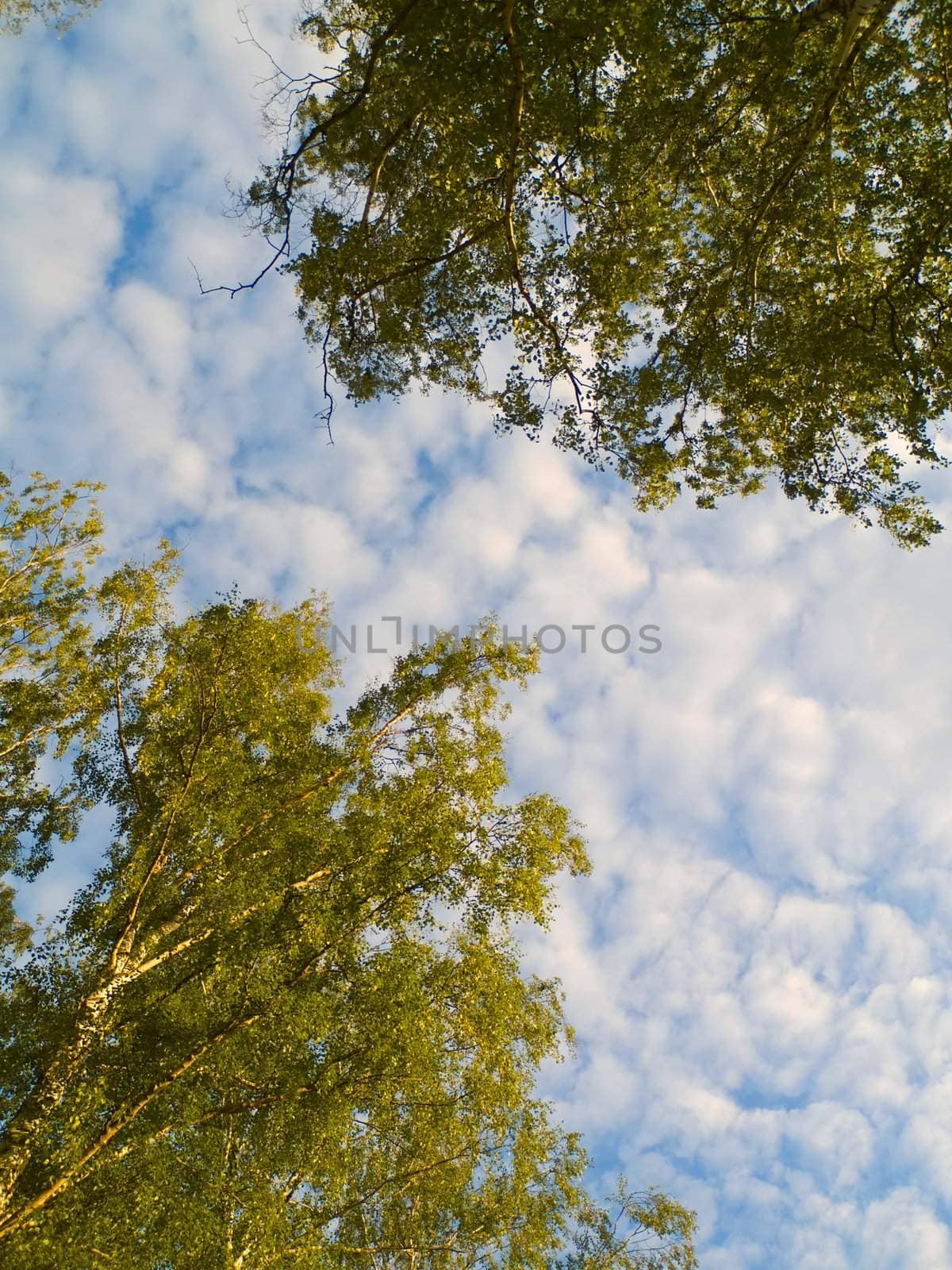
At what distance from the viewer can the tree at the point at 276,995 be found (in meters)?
6.58

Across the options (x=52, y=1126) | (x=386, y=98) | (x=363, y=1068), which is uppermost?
(x=386, y=98)

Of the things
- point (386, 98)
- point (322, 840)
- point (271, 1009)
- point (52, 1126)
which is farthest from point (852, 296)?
point (52, 1126)

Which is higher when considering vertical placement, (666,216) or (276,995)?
(666,216)

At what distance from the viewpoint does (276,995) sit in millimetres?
7094

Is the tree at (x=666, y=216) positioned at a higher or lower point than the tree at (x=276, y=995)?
higher

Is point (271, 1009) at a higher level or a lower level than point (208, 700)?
lower

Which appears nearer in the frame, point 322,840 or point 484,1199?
point 322,840

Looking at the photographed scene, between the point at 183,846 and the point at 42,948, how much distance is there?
1.80m

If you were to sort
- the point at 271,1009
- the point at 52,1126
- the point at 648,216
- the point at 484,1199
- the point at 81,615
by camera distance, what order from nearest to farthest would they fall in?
the point at 52,1126
the point at 271,1009
the point at 648,216
the point at 484,1199
the point at 81,615

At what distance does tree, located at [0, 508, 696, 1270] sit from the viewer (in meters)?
6.58

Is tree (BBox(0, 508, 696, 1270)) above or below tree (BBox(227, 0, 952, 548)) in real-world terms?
below

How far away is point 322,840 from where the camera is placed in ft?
29.8

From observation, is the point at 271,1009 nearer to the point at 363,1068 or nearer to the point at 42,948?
the point at 363,1068

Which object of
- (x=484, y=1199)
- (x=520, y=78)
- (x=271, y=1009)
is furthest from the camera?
(x=484, y=1199)
